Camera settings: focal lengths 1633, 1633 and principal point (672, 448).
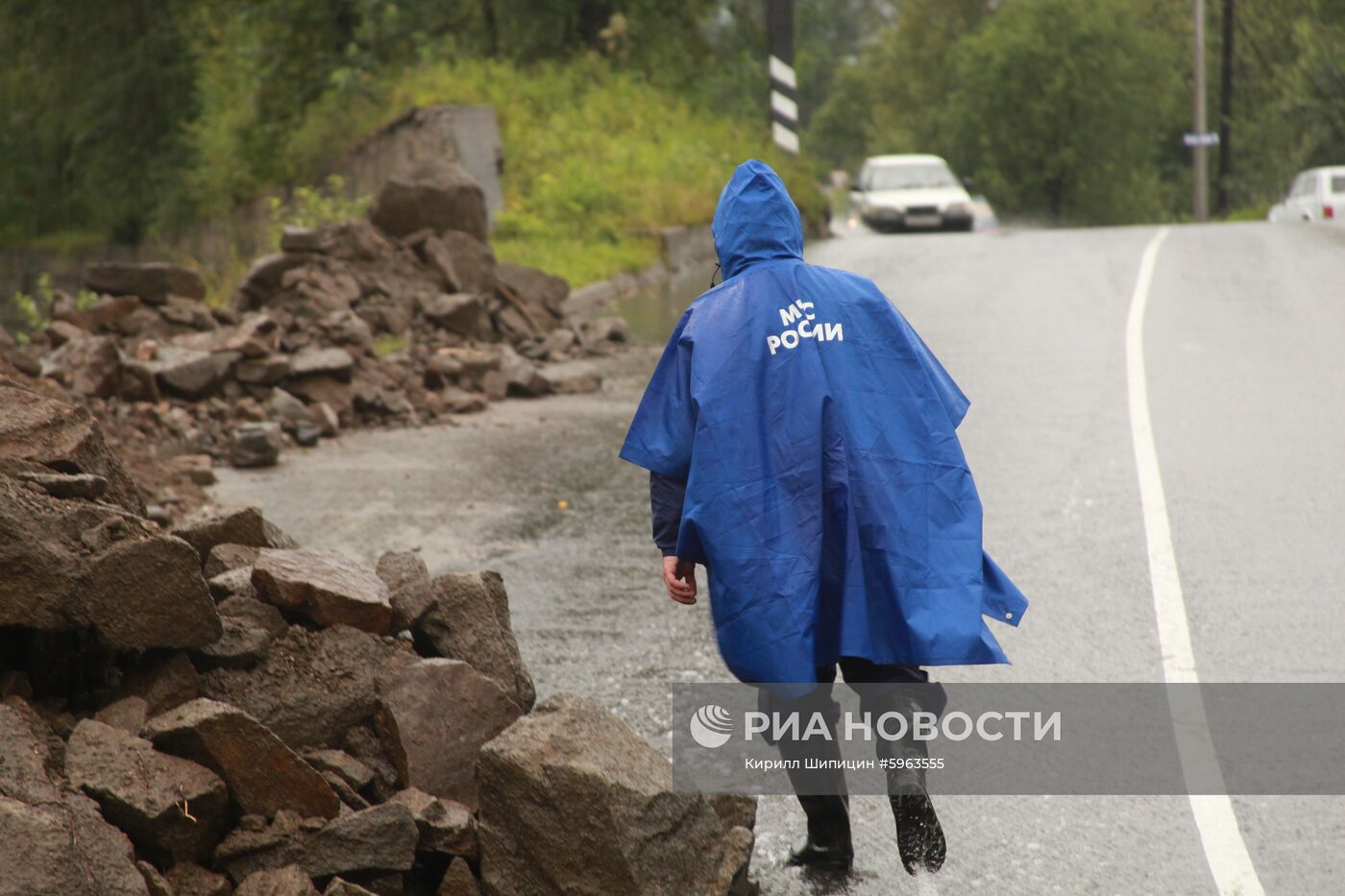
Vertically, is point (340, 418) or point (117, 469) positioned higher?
point (117, 469)

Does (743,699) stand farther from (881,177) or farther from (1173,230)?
(881,177)

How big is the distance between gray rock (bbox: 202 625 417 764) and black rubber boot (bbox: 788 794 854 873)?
124 centimetres

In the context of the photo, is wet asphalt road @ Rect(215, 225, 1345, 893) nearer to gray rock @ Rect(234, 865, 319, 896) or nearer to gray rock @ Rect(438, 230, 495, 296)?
gray rock @ Rect(234, 865, 319, 896)

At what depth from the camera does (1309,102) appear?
46.1m

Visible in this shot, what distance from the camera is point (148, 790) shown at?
3791 mm

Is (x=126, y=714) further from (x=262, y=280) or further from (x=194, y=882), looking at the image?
(x=262, y=280)

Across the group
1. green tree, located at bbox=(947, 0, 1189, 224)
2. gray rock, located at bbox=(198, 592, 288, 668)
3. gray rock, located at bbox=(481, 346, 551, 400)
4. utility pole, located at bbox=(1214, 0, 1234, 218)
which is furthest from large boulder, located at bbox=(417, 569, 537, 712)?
green tree, located at bbox=(947, 0, 1189, 224)

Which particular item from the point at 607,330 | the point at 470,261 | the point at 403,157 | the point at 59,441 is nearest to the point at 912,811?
the point at 59,441

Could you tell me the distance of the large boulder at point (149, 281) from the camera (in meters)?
13.5

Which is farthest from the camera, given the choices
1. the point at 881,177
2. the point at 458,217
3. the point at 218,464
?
the point at 881,177

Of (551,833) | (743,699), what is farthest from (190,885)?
(743,699)

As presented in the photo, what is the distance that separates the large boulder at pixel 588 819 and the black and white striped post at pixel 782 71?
2100cm

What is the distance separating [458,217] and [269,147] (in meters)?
12.5

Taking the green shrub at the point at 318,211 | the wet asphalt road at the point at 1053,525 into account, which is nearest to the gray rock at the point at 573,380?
the wet asphalt road at the point at 1053,525
